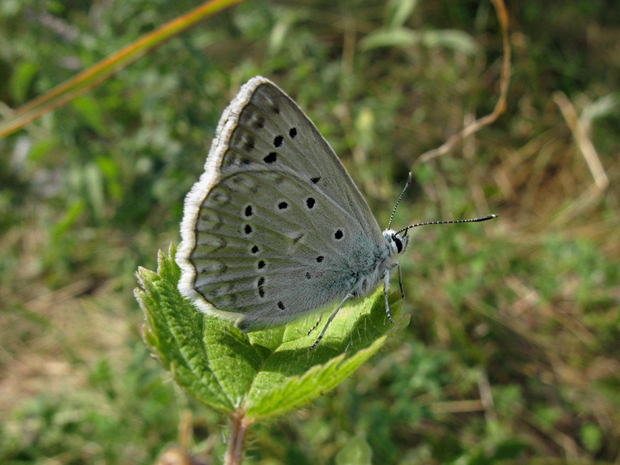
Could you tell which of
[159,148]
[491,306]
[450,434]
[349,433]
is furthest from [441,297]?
[159,148]

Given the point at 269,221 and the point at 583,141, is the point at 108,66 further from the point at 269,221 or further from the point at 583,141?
the point at 583,141

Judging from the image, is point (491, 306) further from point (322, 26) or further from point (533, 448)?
point (322, 26)

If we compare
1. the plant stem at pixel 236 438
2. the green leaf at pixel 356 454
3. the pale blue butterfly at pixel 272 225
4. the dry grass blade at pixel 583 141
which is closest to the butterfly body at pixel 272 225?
the pale blue butterfly at pixel 272 225

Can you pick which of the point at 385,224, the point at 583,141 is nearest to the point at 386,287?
the point at 385,224

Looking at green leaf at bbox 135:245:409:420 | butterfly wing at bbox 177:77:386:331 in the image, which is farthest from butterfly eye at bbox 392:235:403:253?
green leaf at bbox 135:245:409:420

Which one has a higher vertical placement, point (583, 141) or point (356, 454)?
point (583, 141)

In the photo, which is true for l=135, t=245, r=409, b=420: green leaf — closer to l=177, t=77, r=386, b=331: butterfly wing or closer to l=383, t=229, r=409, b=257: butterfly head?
l=177, t=77, r=386, b=331: butterfly wing

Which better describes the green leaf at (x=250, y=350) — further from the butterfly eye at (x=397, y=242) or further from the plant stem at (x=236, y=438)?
the butterfly eye at (x=397, y=242)
